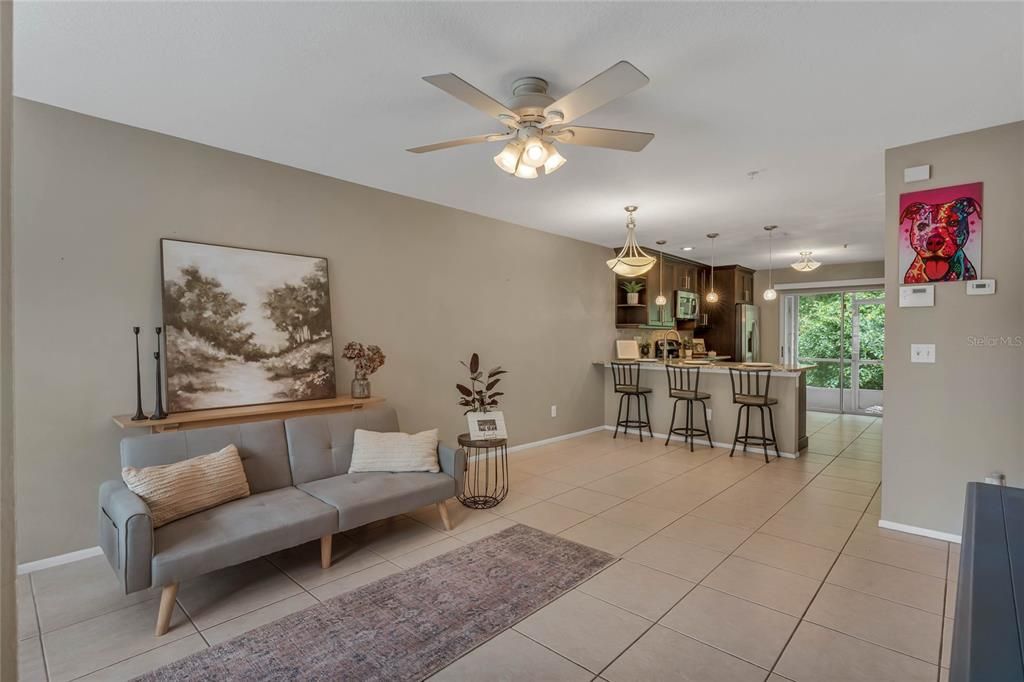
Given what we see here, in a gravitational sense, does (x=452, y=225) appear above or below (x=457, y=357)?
above

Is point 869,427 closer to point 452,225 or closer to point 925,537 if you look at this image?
point 925,537

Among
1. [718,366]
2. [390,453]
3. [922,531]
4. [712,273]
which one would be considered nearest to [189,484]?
[390,453]

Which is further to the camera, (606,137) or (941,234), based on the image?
(941,234)

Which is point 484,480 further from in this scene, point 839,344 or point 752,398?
point 839,344

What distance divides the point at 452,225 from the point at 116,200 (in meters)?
2.65

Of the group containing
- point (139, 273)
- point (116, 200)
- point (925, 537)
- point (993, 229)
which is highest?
point (116, 200)

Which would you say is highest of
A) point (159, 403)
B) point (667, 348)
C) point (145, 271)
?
point (145, 271)

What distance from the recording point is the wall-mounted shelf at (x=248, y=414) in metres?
2.95

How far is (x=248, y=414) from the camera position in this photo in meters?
3.27

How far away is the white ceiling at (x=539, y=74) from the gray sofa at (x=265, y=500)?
187 centimetres

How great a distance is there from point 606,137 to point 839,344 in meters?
8.14

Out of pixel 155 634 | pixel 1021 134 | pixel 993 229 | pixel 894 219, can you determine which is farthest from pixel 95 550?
pixel 1021 134

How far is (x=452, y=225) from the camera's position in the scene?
493 cm

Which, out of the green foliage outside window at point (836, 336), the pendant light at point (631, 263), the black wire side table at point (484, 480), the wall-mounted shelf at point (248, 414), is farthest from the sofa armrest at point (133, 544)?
the green foliage outside window at point (836, 336)
